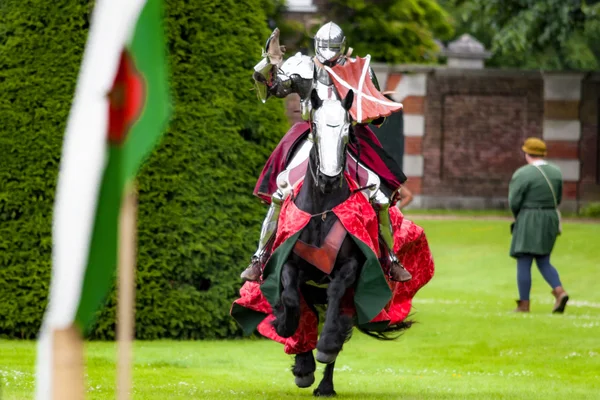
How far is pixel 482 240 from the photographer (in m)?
23.8

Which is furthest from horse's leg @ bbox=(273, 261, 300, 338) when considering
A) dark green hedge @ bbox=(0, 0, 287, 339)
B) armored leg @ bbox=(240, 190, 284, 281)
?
dark green hedge @ bbox=(0, 0, 287, 339)

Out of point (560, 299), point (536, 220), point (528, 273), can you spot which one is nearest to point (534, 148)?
point (536, 220)

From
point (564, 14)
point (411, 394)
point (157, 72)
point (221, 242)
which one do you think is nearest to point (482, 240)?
point (564, 14)

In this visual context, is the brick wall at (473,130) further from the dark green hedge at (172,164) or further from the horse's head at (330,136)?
the horse's head at (330,136)

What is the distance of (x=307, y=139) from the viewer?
926 centimetres

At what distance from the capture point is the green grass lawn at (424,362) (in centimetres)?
938

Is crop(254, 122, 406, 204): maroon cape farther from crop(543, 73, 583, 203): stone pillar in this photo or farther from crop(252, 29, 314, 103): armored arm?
crop(543, 73, 583, 203): stone pillar

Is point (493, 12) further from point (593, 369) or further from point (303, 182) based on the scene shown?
point (303, 182)

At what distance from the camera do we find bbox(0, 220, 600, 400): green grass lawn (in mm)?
9375

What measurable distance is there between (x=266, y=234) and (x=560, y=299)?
7217 millimetres

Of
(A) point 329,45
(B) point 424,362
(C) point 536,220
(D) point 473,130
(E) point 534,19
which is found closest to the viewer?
(A) point 329,45

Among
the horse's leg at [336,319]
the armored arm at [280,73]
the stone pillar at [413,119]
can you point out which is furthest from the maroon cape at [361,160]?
the stone pillar at [413,119]

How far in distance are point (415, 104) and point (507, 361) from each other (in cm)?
1747

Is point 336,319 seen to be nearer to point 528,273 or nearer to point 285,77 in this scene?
point 285,77
